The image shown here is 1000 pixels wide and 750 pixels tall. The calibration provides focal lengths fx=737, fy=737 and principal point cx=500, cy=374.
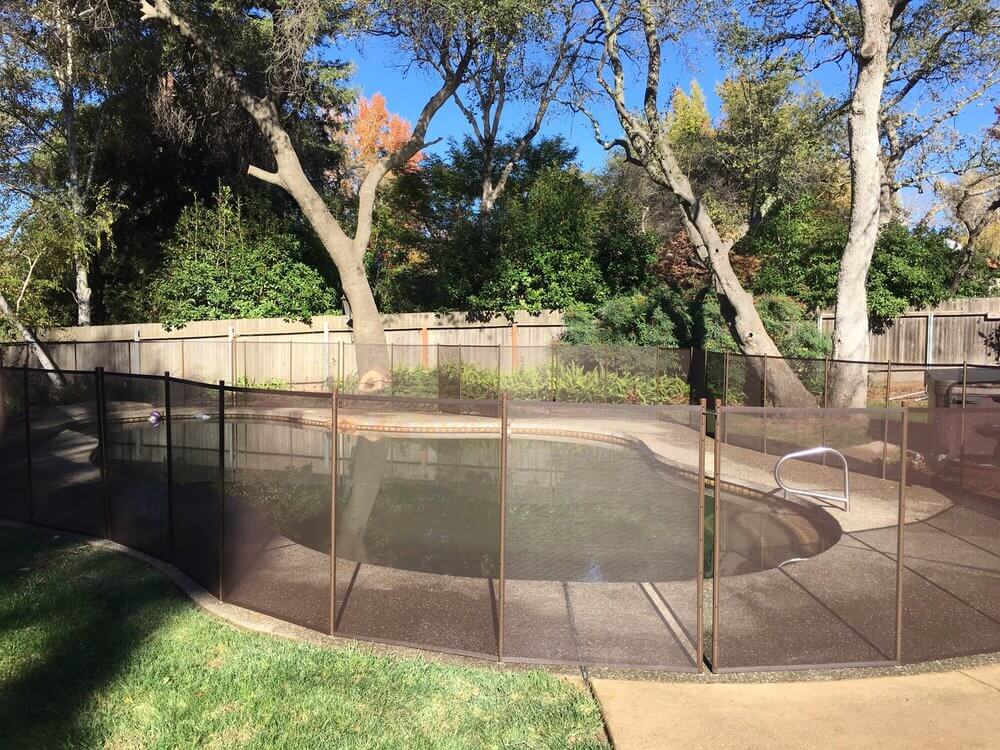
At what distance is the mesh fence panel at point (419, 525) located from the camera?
5.27m

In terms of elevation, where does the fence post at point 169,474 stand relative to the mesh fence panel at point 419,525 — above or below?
above

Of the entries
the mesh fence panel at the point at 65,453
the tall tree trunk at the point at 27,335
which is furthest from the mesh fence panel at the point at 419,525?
Answer: the tall tree trunk at the point at 27,335

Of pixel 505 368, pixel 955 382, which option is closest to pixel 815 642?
pixel 955 382

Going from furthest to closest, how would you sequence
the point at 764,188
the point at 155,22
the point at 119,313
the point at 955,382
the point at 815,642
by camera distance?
the point at 119,313
the point at 764,188
the point at 155,22
the point at 955,382
the point at 815,642

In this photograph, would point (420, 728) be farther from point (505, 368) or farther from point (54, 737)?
point (505, 368)

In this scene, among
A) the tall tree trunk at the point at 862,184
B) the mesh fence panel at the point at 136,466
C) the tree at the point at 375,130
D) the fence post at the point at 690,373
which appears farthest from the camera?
the tree at the point at 375,130

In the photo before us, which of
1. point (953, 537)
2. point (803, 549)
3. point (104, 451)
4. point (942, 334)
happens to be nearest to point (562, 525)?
point (803, 549)

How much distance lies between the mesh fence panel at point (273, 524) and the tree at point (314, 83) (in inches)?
361

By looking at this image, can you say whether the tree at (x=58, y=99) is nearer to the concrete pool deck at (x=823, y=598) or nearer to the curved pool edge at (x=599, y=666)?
the concrete pool deck at (x=823, y=598)

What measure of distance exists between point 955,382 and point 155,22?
18.7 metres

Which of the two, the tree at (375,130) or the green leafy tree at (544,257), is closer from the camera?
the green leafy tree at (544,257)

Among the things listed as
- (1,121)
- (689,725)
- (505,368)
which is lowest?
(689,725)

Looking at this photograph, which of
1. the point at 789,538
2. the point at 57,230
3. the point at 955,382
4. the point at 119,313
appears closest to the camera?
the point at 789,538

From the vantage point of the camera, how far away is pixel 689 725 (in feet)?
12.9
